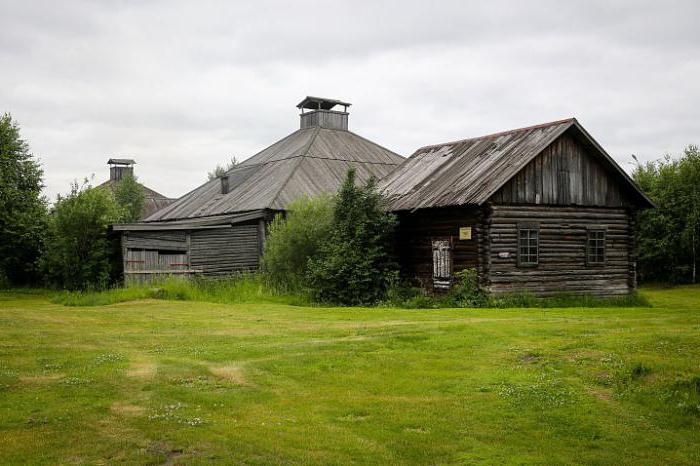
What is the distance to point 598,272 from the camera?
98.3 ft

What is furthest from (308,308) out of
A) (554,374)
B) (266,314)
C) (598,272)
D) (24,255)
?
(24,255)

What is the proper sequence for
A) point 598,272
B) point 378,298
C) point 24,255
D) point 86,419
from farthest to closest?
point 24,255 < point 598,272 < point 378,298 < point 86,419

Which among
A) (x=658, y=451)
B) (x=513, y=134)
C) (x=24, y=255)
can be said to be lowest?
(x=658, y=451)

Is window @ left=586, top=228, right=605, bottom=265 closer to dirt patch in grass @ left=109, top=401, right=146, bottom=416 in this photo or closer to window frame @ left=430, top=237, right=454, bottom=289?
window frame @ left=430, top=237, right=454, bottom=289

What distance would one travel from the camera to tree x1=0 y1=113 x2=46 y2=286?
3731 centimetres

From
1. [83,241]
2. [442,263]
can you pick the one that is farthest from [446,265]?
[83,241]

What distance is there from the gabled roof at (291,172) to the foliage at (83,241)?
823cm

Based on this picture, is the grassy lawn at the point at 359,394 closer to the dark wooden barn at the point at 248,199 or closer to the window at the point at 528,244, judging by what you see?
the window at the point at 528,244

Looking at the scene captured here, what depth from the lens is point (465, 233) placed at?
27.8 metres

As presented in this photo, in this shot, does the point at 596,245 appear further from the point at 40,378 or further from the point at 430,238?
the point at 40,378

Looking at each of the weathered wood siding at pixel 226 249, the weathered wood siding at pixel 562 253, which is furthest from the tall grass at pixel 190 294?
the weathered wood siding at pixel 562 253

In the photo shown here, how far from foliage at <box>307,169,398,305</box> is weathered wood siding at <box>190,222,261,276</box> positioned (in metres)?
6.99

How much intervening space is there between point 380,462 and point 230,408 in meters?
2.97

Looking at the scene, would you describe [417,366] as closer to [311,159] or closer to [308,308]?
[308,308]
